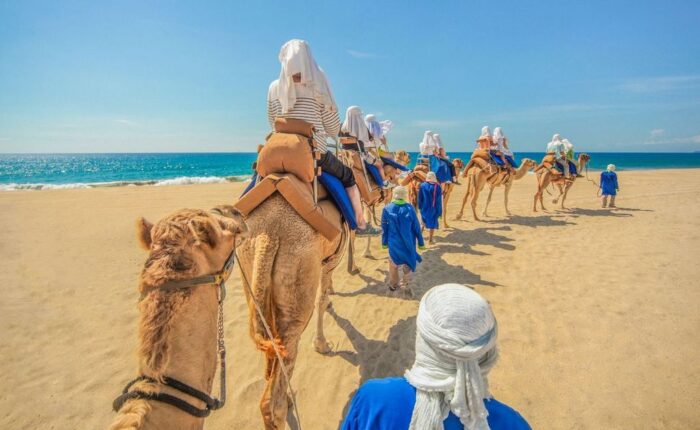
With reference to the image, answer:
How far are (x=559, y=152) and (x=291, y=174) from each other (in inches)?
543

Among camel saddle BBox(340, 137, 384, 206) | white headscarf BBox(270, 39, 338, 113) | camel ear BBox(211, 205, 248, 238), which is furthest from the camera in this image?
camel saddle BBox(340, 137, 384, 206)

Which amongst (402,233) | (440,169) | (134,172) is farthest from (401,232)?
(134,172)

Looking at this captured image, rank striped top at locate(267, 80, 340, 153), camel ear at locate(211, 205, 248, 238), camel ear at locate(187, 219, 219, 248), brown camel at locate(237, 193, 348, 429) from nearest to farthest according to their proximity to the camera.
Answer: camel ear at locate(187, 219, 219, 248)
camel ear at locate(211, 205, 248, 238)
brown camel at locate(237, 193, 348, 429)
striped top at locate(267, 80, 340, 153)

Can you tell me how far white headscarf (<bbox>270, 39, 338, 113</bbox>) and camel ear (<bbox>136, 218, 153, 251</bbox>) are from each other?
6.71ft

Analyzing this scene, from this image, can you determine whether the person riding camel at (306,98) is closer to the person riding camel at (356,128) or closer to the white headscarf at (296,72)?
the white headscarf at (296,72)

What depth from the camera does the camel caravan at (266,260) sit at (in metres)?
1.16

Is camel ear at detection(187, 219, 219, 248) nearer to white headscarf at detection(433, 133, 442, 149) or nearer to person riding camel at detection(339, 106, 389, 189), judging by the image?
person riding camel at detection(339, 106, 389, 189)

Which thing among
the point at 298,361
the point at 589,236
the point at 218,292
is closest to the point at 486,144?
the point at 589,236

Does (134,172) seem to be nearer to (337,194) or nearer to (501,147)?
(501,147)

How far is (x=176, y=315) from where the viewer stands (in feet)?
3.98

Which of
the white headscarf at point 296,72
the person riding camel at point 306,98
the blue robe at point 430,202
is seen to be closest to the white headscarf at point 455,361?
the person riding camel at point 306,98

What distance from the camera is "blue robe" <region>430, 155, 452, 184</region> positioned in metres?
10.1

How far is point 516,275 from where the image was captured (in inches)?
239

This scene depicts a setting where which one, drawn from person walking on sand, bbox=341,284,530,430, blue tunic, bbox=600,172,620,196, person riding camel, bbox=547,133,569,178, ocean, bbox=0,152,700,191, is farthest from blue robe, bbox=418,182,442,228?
ocean, bbox=0,152,700,191
